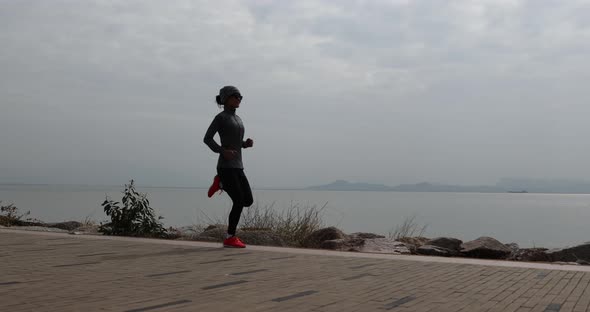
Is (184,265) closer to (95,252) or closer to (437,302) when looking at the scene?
(95,252)

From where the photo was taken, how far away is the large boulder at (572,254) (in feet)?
33.5

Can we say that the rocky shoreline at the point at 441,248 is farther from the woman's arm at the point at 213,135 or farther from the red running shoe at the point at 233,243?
the woman's arm at the point at 213,135

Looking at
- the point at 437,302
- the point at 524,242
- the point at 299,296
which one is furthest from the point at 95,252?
the point at 524,242

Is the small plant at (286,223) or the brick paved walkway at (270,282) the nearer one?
the brick paved walkway at (270,282)

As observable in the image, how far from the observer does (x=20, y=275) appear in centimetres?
572

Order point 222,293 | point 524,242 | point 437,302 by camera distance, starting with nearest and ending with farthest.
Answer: point 437,302 < point 222,293 < point 524,242

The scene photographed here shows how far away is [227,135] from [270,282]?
12.0 ft

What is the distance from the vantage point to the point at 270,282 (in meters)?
5.48

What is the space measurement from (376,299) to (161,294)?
1.62 meters

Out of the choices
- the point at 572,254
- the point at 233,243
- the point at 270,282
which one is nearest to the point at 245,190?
the point at 233,243

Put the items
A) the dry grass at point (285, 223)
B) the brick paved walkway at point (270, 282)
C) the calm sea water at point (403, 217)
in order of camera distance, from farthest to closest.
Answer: the calm sea water at point (403, 217), the dry grass at point (285, 223), the brick paved walkway at point (270, 282)

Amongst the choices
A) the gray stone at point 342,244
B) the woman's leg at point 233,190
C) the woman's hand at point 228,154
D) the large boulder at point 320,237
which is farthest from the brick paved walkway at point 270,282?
the large boulder at point 320,237

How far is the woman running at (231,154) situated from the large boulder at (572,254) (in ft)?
17.0

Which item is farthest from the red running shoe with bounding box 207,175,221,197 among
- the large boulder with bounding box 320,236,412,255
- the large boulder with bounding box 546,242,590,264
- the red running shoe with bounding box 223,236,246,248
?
the large boulder with bounding box 546,242,590,264
